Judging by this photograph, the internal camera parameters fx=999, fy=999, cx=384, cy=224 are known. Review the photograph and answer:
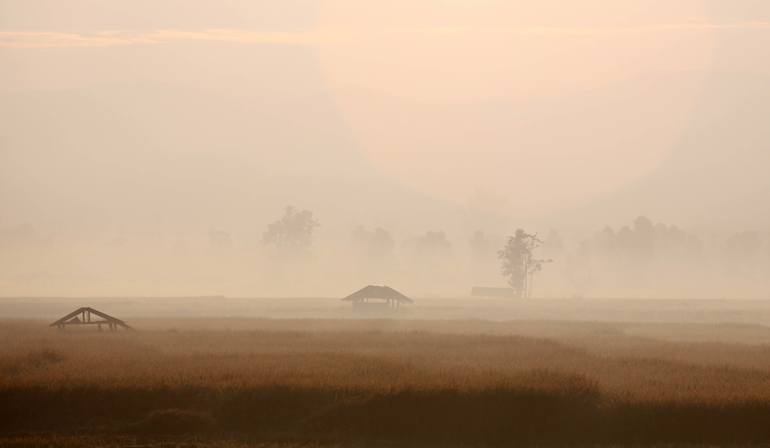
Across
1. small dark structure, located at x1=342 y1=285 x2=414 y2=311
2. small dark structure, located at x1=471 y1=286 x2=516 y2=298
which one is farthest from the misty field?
small dark structure, located at x1=471 y1=286 x2=516 y2=298

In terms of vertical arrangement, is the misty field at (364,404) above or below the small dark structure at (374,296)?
below

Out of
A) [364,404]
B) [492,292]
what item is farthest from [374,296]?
[492,292]

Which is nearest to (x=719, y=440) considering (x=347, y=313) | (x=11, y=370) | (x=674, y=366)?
(x=674, y=366)

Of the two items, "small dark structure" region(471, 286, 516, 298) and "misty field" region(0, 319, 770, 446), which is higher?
"small dark structure" region(471, 286, 516, 298)

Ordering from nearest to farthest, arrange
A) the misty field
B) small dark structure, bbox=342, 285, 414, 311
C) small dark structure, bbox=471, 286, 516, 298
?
the misty field → small dark structure, bbox=342, 285, 414, 311 → small dark structure, bbox=471, 286, 516, 298

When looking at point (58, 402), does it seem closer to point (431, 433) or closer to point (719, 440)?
point (431, 433)

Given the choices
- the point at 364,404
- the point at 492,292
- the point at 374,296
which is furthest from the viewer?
the point at 492,292

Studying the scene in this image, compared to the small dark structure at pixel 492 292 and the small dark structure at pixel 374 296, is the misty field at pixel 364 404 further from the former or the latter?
the small dark structure at pixel 492 292

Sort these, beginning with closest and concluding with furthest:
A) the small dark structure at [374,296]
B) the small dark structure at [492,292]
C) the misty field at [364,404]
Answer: the misty field at [364,404], the small dark structure at [374,296], the small dark structure at [492,292]

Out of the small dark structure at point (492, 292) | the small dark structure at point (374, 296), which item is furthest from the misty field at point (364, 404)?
the small dark structure at point (492, 292)

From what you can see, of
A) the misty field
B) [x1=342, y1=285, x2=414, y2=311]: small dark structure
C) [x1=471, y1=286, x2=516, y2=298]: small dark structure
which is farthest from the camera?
[x1=471, y1=286, x2=516, y2=298]: small dark structure

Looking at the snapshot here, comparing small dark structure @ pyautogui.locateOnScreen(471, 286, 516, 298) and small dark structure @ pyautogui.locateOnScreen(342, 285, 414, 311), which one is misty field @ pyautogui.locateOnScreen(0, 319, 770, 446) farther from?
small dark structure @ pyautogui.locateOnScreen(471, 286, 516, 298)

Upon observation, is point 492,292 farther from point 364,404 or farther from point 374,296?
point 364,404

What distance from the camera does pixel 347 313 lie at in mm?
97562
